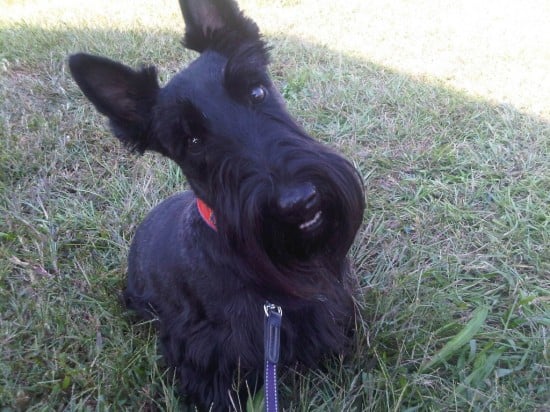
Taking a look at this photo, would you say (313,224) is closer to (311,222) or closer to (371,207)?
(311,222)

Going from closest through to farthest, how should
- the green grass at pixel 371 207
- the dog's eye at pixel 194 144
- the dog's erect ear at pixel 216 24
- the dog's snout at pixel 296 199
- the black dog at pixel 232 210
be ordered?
the dog's snout at pixel 296 199 < the black dog at pixel 232 210 < the dog's eye at pixel 194 144 < the dog's erect ear at pixel 216 24 < the green grass at pixel 371 207

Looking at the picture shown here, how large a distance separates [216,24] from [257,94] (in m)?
0.40

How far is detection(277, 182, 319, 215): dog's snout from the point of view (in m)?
1.40

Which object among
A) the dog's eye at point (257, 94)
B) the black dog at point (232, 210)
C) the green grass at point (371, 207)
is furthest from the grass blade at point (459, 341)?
the dog's eye at point (257, 94)

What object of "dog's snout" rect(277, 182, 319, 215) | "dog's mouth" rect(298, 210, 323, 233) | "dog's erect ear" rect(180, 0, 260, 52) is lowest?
"dog's mouth" rect(298, 210, 323, 233)

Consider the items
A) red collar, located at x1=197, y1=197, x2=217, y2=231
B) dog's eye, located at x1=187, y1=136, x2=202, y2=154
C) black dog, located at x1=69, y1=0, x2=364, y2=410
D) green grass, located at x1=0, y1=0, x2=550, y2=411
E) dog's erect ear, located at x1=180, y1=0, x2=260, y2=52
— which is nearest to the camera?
black dog, located at x1=69, y1=0, x2=364, y2=410

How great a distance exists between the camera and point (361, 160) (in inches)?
130

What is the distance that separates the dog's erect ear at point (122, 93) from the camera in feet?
5.67

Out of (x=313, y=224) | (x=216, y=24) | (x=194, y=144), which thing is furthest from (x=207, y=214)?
(x=216, y=24)

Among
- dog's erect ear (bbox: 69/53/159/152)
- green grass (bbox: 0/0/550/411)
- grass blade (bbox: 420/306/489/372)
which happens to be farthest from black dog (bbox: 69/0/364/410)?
grass blade (bbox: 420/306/489/372)

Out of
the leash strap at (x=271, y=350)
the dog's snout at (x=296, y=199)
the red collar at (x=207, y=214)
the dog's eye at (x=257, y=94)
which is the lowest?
the leash strap at (x=271, y=350)

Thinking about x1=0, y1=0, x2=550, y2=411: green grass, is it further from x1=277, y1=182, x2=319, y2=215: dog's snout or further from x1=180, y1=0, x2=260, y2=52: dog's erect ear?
x1=180, y1=0, x2=260, y2=52: dog's erect ear

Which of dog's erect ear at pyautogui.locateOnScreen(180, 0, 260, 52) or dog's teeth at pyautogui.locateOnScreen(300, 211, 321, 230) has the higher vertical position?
dog's erect ear at pyautogui.locateOnScreen(180, 0, 260, 52)

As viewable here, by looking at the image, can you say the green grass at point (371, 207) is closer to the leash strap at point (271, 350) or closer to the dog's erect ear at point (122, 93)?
the leash strap at point (271, 350)
